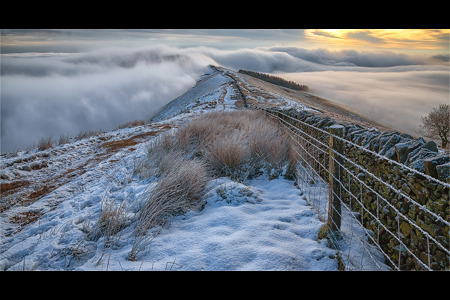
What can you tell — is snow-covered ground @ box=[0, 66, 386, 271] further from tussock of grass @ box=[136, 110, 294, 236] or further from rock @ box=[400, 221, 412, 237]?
rock @ box=[400, 221, 412, 237]

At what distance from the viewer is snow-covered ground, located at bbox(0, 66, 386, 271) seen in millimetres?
2576

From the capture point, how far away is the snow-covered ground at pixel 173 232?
258cm

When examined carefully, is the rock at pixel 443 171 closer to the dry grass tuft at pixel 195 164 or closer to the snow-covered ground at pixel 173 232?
the snow-covered ground at pixel 173 232

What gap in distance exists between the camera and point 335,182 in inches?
126

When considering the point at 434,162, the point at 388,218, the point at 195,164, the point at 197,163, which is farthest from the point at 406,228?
the point at 197,163

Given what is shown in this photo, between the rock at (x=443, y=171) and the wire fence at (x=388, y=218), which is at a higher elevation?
the rock at (x=443, y=171)

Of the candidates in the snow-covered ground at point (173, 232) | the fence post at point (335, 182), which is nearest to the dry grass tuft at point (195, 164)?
the snow-covered ground at point (173, 232)

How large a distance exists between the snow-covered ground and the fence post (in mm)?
211

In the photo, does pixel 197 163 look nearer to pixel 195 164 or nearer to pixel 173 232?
pixel 195 164

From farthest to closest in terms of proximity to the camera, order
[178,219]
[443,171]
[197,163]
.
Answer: [197,163]
[178,219]
[443,171]

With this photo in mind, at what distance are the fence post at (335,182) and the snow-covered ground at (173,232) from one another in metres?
0.21

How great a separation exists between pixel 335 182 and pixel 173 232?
2082 millimetres
